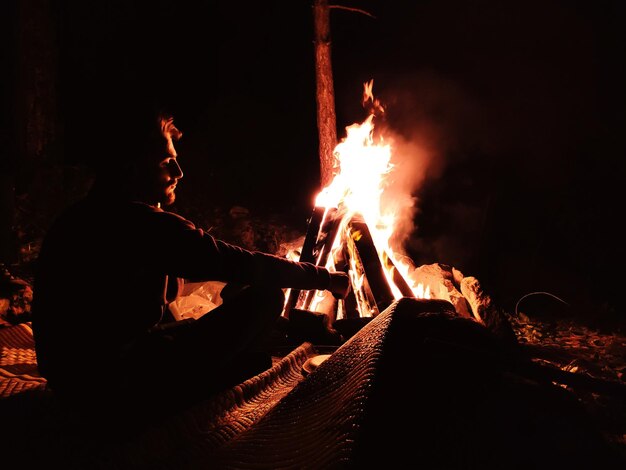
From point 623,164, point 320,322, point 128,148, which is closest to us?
point 128,148

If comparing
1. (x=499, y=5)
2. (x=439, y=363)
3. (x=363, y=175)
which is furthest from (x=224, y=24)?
(x=439, y=363)

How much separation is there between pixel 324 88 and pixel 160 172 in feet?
22.1

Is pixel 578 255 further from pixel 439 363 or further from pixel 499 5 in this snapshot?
pixel 439 363

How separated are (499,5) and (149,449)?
11.2 metres

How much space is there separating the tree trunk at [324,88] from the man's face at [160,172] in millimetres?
6084

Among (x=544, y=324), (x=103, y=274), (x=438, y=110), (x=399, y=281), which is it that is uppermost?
(x=438, y=110)

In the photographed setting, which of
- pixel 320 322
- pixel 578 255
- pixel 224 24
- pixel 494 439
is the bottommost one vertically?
pixel 494 439

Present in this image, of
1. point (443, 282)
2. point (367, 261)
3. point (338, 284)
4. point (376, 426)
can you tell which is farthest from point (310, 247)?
point (376, 426)

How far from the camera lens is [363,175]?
5613 millimetres

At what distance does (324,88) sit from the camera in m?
8.57

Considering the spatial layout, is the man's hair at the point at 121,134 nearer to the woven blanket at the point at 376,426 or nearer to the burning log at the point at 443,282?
the woven blanket at the point at 376,426

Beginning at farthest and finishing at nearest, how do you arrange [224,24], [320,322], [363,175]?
1. [224,24]
2. [363,175]
3. [320,322]

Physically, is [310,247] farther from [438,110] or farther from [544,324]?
[438,110]

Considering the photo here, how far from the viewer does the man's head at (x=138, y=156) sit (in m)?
2.25
